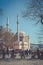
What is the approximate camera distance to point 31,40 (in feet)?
5.33

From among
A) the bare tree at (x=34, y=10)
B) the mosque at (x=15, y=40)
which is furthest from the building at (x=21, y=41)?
the bare tree at (x=34, y=10)

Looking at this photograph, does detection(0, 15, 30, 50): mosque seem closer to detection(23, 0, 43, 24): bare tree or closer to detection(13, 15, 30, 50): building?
detection(13, 15, 30, 50): building

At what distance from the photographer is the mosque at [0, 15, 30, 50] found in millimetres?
1579

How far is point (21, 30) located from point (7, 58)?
392 mm

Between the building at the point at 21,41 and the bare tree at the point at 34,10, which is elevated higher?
the bare tree at the point at 34,10

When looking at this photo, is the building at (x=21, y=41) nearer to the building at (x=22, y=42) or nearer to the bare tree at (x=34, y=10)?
the building at (x=22, y=42)

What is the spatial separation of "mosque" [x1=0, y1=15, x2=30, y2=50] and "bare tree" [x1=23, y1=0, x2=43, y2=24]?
26cm

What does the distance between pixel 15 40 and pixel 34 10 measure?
1.54 feet

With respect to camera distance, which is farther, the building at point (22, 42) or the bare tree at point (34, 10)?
the bare tree at point (34, 10)

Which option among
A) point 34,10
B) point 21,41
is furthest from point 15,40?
point 34,10

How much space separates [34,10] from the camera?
66.3 inches

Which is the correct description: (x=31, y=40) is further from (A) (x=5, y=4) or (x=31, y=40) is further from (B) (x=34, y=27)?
(A) (x=5, y=4)

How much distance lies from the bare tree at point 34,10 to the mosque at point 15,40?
0.26 metres

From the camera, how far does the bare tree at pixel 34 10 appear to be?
65.8 inches
